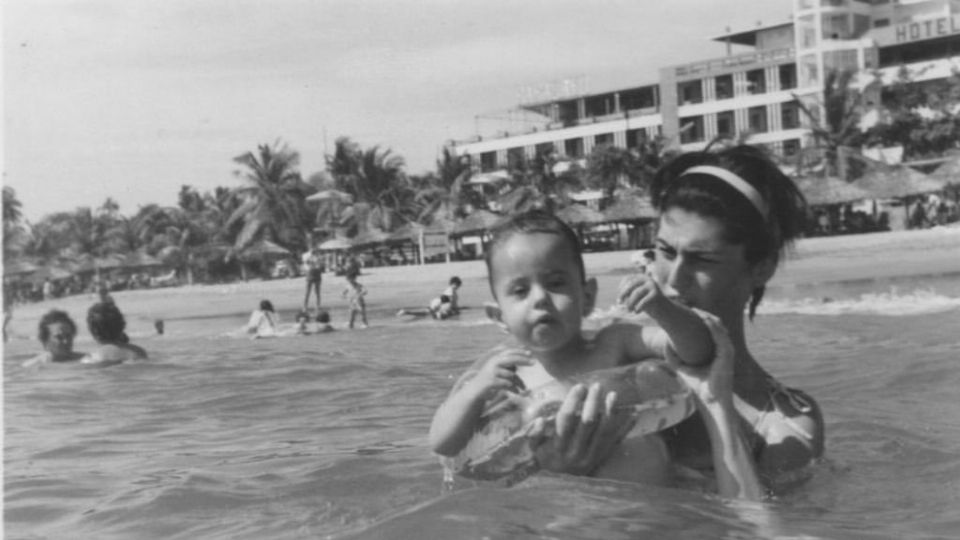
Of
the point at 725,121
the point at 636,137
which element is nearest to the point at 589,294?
the point at 725,121

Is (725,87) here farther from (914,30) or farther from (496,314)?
(496,314)

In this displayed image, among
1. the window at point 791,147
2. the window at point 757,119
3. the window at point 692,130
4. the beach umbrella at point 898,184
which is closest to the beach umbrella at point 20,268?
the window at point 692,130

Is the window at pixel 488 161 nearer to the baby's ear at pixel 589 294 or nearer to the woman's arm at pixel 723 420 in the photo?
the baby's ear at pixel 589 294

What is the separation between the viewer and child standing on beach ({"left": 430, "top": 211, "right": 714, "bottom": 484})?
1886 millimetres

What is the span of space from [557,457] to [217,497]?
996 millimetres

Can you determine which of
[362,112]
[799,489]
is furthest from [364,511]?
[362,112]

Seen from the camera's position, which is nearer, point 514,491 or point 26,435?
point 514,491

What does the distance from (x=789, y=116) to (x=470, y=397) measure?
2219 cm

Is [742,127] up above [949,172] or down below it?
above

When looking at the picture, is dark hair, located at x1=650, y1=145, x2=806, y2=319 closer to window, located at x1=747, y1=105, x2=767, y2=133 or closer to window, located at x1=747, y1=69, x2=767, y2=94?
window, located at x1=747, y1=69, x2=767, y2=94

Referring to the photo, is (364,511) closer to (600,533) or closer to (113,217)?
(600,533)

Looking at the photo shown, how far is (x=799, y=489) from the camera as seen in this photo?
219 centimetres

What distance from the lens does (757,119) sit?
22.4 meters

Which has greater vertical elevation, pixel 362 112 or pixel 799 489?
pixel 362 112
